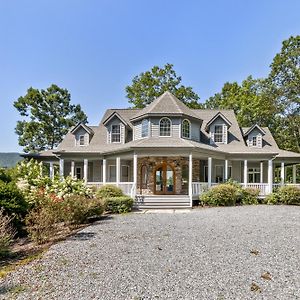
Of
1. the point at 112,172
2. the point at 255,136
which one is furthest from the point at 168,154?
the point at 255,136

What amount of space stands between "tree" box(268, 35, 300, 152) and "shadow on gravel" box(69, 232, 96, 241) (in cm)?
3007

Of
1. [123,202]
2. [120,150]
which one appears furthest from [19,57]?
[123,202]

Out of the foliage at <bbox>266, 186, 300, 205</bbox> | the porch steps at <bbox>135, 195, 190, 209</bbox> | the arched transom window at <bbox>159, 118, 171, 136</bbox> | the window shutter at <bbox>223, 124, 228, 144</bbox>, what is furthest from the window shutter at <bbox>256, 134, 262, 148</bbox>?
the porch steps at <bbox>135, 195, 190, 209</bbox>

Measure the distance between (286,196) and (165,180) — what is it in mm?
8256

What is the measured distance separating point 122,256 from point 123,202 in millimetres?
8792

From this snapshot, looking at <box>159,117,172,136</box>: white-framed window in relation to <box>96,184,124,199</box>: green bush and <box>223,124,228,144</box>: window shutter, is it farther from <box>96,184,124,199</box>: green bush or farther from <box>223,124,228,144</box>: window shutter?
<box>96,184,124,199</box>: green bush

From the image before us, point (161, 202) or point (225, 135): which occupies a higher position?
point (225, 135)

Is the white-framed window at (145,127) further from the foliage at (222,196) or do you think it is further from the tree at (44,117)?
the tree at (44,117)

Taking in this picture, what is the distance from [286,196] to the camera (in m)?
18.9

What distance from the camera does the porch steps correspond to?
57.1 feet

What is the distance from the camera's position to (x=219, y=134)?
23.2 metres

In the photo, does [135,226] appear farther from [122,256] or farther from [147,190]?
[147,190]

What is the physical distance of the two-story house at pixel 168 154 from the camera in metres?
18.6

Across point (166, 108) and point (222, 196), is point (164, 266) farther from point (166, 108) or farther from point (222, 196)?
point (166, 108)
